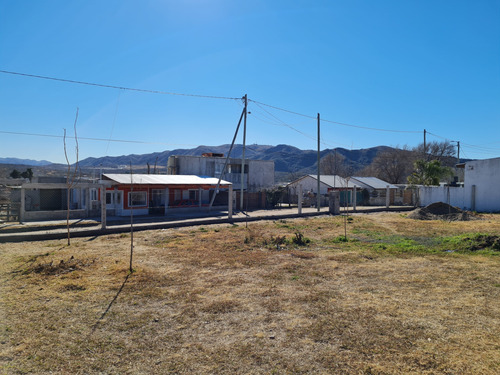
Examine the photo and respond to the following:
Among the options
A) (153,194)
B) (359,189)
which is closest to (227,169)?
(153,194)

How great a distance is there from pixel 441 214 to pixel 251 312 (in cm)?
2354

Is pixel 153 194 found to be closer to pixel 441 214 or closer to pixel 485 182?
pixel 441 214

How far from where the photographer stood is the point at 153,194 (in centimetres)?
2692

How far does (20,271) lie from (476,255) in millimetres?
14496

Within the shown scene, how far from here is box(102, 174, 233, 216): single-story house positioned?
24297 millimetres

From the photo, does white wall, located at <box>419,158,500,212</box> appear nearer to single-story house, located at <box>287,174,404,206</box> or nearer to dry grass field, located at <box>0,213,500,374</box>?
single-story house, located at <box>287,174,404,206</box>

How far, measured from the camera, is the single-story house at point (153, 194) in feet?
79.7

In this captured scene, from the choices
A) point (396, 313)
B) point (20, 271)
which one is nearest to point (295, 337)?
point (396, 313)

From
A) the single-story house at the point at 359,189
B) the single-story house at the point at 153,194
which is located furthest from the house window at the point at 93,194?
the single-story house at the point at 359,189

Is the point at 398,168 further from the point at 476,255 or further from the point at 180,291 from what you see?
the point at 180,291

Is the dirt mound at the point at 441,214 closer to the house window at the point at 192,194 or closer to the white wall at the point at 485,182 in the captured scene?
the white wall at the point at 485,182

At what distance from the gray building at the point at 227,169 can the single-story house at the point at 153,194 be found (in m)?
9.21

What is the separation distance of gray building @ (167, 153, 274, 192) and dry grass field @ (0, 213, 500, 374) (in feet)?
92.2

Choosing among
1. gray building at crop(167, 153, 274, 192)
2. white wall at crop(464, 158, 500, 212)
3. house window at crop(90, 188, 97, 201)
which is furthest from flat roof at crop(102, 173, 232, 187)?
Result: white wall at crop(464, 158, 500, 212)
